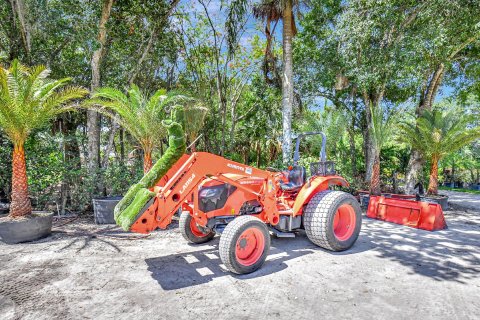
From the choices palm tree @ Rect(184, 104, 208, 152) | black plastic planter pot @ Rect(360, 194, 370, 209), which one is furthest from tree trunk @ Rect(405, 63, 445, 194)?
palm tree @ Rect(184, 104, 208, 152)

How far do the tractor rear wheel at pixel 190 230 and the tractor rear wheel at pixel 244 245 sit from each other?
4.20 ft

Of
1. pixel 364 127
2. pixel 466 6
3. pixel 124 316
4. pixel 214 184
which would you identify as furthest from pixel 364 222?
pixel 364 127

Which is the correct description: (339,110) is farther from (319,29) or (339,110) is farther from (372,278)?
(372,278)

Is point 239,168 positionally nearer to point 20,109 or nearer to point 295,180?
point 295,180

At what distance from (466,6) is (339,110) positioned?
564 centimetres

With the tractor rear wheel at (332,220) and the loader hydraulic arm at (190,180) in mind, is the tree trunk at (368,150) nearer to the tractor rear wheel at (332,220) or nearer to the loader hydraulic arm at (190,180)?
the tractor rear wheel at (332,220)

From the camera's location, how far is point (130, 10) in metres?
9.92

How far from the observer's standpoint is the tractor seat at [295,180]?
16.0 ft

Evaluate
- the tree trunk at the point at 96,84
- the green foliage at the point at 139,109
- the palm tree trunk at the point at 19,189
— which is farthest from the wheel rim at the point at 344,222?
the tree trunk at the point at 96,84

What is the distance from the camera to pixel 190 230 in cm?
482

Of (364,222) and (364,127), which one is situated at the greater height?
(364,127)

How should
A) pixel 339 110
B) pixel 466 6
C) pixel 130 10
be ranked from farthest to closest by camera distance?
pixel 339 110 < pixel 130 10 < pixel 466 6

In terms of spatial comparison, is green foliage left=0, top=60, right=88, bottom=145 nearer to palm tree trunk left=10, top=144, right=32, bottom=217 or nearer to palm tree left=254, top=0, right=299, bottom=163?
palm tree trunk left=10, top=144, right=32, bottom=217

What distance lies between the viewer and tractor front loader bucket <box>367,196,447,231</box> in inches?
239
